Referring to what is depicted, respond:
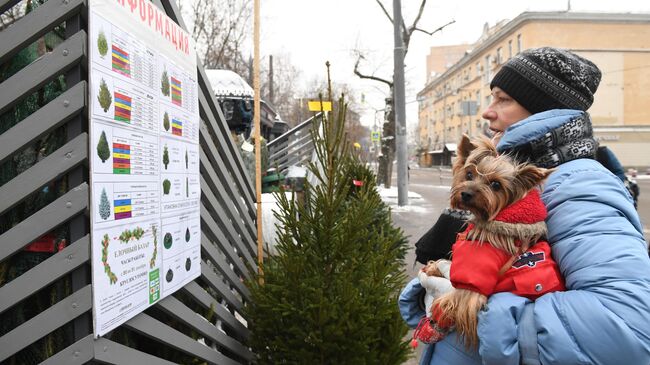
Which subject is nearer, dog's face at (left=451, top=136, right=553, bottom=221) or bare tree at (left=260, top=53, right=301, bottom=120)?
dog's face at (left=451, top=136, right=553, bottom=221)

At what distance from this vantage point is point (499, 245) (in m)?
1.46

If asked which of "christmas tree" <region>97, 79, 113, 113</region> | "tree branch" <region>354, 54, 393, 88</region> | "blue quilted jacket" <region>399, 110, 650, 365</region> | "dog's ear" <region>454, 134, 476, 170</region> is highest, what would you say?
"tree branch" <region>354, 54, 393, 88</region>

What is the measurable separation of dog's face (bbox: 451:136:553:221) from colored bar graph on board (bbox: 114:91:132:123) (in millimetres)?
1321

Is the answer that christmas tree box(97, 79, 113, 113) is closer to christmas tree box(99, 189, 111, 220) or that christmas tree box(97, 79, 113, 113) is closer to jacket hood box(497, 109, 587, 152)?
christmas tree box(99, 189, 111, 220)

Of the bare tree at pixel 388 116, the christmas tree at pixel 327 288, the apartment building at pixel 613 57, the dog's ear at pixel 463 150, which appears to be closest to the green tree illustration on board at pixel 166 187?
the christmas tree at pixel 327 288

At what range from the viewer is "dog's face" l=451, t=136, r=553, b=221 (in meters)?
1.46

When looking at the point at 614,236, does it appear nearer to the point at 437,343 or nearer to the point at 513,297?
the point at 513,297

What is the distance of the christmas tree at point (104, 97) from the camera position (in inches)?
71.1

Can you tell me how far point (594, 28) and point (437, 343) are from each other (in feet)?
163

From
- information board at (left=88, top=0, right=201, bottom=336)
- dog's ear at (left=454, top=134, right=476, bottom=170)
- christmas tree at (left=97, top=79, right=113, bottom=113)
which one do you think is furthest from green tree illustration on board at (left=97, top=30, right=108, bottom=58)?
dog's ear at (left=454, top=134, right=476, bottom=170)

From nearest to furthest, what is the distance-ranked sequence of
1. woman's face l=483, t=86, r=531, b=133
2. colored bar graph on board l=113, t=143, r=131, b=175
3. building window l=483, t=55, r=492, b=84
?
1. woman's face l=483, t=86, r=531, b=133
2. colored bar graph on board l=113, t=143, r=131, b=175
3. building window l=483, t=55, r=492, b=84

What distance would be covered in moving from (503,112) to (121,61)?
1527 mm

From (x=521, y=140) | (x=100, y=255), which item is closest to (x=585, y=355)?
(x=521, y=140)

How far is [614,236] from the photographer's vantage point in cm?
128
